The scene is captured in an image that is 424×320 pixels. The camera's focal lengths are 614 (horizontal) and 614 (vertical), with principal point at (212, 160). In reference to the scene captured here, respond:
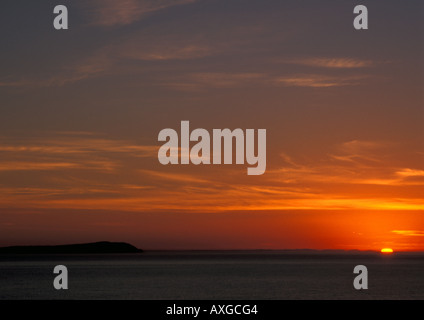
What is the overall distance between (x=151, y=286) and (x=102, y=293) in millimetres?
11516

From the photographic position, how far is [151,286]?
269 ft

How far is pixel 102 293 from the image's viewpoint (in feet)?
235
